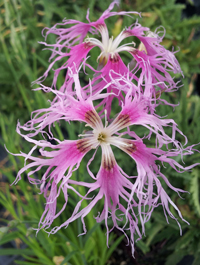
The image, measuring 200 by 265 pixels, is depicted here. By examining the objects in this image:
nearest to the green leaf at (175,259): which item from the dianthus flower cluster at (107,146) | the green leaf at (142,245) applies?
the green leaf at (142,245)

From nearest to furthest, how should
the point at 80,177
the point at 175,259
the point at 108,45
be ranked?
the point at 108,45
the point at 80,177
the point at 175,259

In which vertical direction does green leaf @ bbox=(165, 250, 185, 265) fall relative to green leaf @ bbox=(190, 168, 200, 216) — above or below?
below

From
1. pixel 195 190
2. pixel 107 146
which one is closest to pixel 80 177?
pixel 107 146

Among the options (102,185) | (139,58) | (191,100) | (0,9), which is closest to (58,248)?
(102,185)

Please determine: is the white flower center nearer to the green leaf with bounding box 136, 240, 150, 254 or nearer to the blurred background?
the blurred background

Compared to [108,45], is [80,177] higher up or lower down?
lower down

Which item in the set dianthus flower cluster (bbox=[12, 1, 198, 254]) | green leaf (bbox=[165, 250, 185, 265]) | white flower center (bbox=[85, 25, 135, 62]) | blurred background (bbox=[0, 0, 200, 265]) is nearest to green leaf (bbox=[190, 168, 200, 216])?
blurred background (bbox=[0, 0, 200, 265])

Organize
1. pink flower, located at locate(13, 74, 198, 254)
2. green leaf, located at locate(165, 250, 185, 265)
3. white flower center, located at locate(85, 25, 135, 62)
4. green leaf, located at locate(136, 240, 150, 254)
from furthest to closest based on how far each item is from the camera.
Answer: green leaf, located at locate(165, 250, 185, 265), green leaf, located at locate(136, 240, 150, 254), white flower center, located at locate(85, 25, 135, 62), pink flower, located at locate(13, 74, 198, 254)

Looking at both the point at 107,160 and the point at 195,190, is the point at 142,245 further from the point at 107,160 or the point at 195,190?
the point at 107,160

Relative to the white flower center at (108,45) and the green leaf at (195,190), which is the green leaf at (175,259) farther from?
the white flower center at (108,45)

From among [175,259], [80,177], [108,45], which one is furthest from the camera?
[175,259]

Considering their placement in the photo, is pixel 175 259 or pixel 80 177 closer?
pixel 80 177
